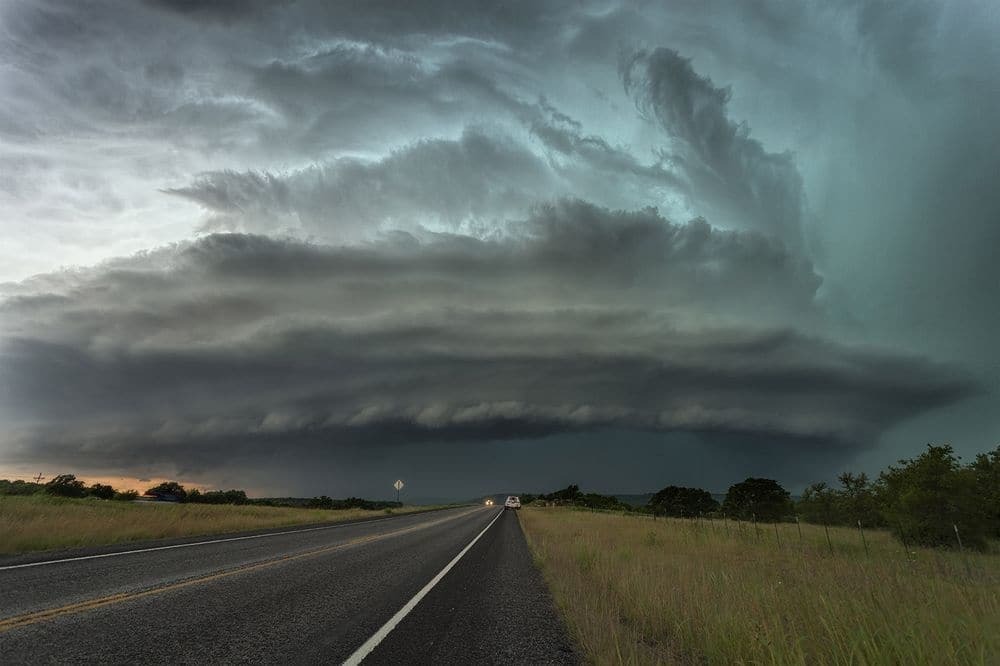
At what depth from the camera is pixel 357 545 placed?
17.5 metres

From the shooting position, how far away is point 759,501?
154 ft

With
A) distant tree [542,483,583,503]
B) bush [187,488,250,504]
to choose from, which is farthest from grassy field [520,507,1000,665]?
distant tree [542,483,583,503]

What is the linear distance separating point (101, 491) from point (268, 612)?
72.8 m

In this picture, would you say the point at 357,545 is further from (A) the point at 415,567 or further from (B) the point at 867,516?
(B) the point at 867,516

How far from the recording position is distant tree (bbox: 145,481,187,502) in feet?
280

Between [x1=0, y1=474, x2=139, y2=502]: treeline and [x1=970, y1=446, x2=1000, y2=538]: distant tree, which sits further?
[x1=0, y1=474, x2=139, y2=502]: treeline

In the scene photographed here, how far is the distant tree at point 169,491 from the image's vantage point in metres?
85.3

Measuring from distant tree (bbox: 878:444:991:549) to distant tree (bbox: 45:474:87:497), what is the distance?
70378mm

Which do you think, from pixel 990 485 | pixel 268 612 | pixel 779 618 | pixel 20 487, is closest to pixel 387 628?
pixel 268 612

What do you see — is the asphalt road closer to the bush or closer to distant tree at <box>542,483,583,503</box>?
the bush

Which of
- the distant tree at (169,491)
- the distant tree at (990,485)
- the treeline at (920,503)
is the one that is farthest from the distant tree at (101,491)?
the distant tree at (990,485)

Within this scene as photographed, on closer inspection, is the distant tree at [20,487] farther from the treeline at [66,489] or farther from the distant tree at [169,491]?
the distant tree at [169,491]

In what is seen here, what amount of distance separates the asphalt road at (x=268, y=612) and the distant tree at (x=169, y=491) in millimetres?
86774

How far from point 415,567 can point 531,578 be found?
2.95 meters
